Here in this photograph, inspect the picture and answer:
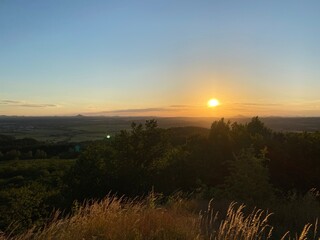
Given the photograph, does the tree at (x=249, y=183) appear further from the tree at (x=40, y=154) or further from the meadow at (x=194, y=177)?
the tree at (x=40, y=154)

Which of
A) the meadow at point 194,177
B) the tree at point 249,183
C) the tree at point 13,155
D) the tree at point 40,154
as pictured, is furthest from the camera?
the tree at point 40,154

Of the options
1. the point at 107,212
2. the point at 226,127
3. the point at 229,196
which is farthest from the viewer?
the point at 226,127

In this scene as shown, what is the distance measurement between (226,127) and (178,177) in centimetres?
873

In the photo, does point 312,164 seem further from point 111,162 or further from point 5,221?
point 5,221

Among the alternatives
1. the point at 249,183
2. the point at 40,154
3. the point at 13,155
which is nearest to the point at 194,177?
the point at 249,183

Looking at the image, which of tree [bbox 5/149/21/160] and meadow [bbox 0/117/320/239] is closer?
meadow [bbox 0/117/320/239]

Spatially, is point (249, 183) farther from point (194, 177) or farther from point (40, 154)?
point (40, 154)

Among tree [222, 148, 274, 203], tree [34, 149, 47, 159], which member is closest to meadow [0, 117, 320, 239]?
tree [222, 148, 274, 203]

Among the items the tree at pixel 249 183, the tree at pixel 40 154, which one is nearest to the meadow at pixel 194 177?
the tree at pixel 249 183

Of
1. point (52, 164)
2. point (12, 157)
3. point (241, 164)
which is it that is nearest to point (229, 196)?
point (241, 164)

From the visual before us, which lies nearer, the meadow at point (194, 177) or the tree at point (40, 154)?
the meadow at point (194, 177)

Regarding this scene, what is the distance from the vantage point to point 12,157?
322 feet

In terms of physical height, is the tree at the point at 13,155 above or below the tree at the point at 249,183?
below

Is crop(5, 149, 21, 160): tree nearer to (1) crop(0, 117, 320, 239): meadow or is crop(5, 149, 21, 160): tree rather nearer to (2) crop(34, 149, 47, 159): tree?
(2) crop(34, 149, 47, 159): tree
